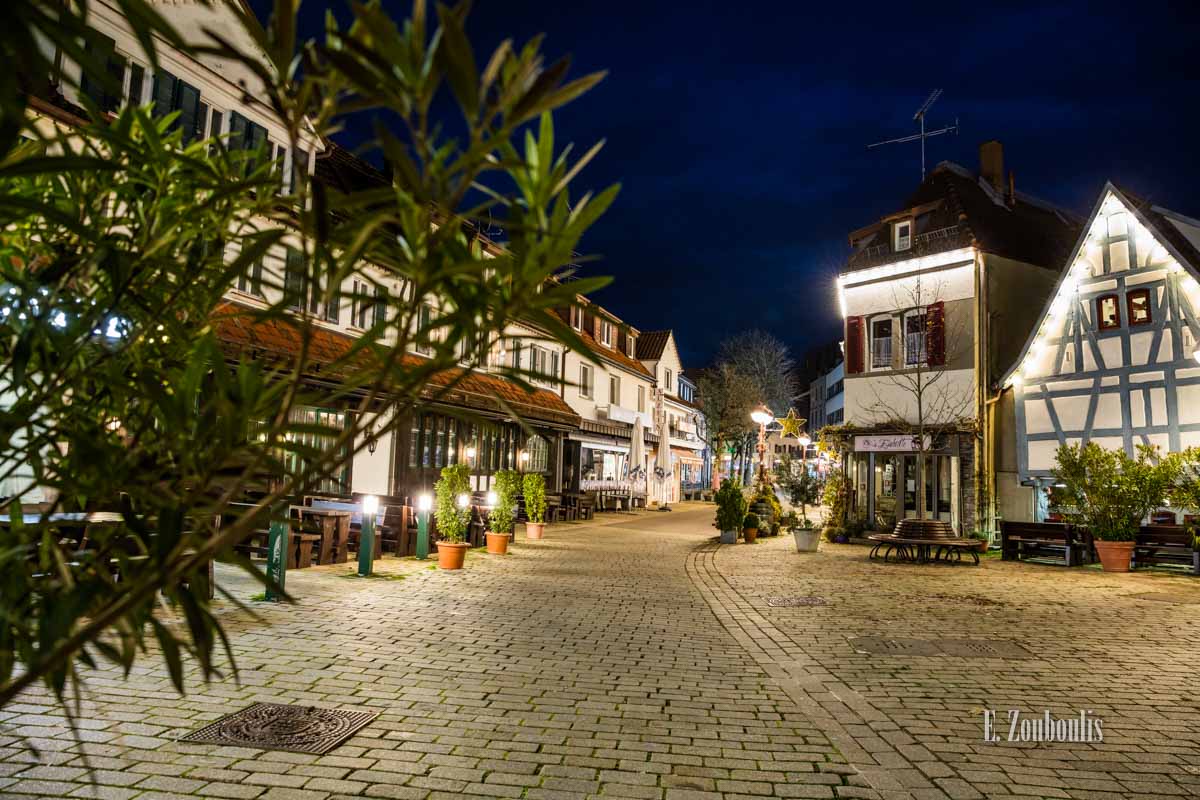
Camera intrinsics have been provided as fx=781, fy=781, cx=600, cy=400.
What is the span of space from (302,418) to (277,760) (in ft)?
39.7

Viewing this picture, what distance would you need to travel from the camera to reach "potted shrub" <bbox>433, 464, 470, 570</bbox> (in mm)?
11664

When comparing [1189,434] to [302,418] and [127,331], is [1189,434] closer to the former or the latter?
[302,418]

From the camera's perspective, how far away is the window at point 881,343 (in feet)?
72.9

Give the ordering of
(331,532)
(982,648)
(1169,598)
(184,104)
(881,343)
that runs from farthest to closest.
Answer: (881,343), (184,104), (331,532), (1169,598), (982,648)

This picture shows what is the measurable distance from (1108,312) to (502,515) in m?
14.7

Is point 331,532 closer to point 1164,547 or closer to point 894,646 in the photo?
point 894,646

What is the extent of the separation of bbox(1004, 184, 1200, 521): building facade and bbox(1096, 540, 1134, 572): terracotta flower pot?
3539 millimetres

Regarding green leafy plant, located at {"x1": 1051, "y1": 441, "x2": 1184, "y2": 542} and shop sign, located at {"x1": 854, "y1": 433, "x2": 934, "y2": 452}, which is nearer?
green leafy plant, located at {"x1": 1051, "y1": 441, "x2": 1184, "y2": 542}

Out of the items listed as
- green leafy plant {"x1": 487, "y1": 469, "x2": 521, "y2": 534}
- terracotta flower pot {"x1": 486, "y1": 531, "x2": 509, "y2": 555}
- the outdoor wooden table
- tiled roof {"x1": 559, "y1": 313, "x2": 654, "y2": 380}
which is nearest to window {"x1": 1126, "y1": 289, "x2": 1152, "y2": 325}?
green leafy plant {"x1": 487, "y1": 469, "x2": 521, "y2": 534}

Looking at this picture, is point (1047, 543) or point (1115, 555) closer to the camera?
point (1115, 555)

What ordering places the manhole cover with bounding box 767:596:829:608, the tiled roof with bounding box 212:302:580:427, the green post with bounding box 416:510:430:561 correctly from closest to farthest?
the tiled roof with bounding box 212:302:580:427 → the manhole cover with bounding box 767:596:829:608 → the green post with bounding box 416:510:430:561

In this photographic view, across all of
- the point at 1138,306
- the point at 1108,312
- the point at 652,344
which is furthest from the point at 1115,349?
the point at 652,344

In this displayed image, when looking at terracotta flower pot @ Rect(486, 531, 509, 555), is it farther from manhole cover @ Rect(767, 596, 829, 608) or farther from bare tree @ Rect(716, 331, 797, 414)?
bare tree @ Rect(716, 331, 797, 414)

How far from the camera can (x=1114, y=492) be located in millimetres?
14461
